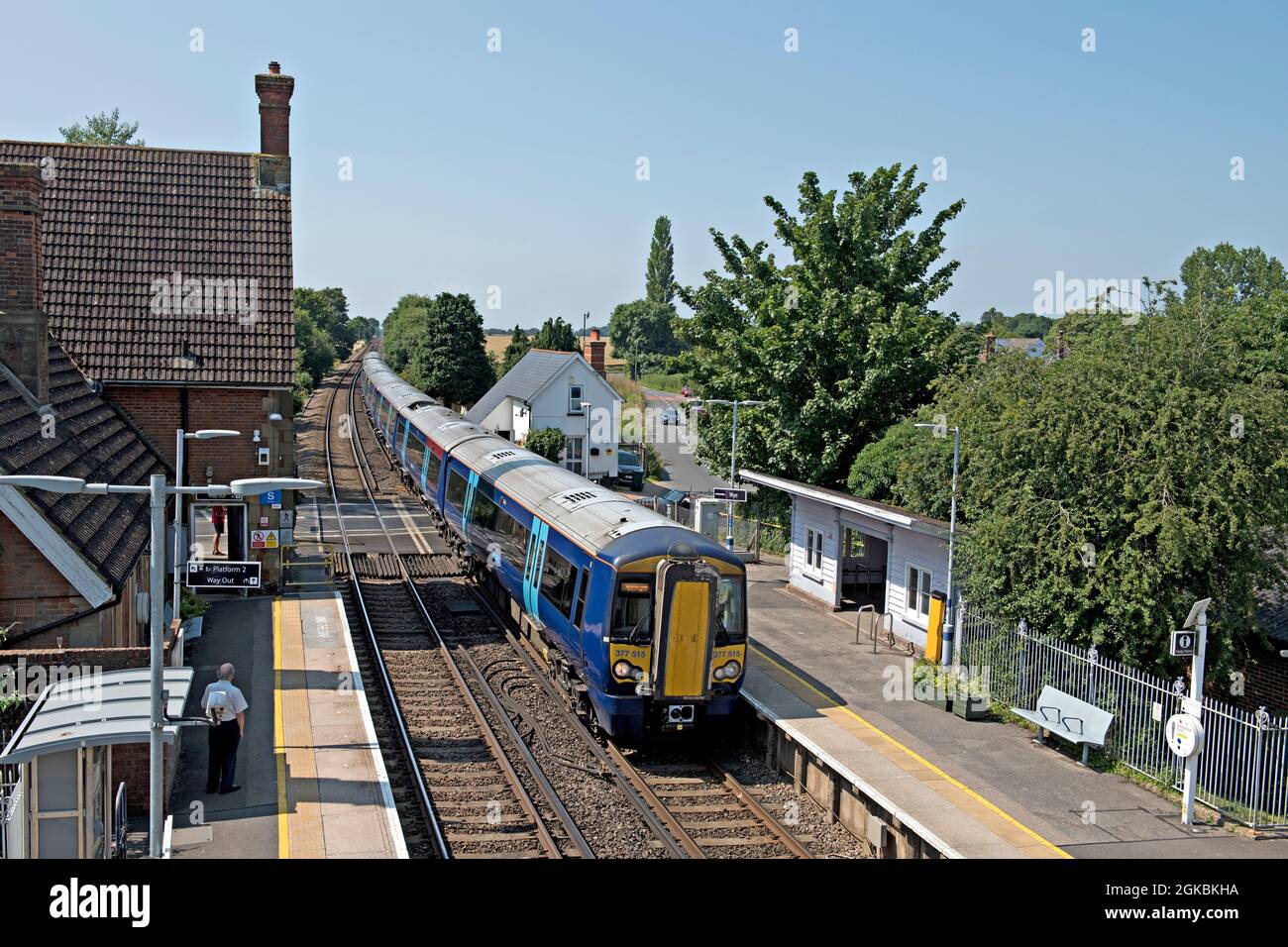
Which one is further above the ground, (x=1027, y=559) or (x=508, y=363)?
(x=508, y=363)

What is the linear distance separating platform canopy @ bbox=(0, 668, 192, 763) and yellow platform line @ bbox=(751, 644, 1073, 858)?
354 inches

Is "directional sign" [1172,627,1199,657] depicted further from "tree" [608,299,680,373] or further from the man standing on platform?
"tree" [608,299,680,373]

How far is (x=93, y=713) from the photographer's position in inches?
381

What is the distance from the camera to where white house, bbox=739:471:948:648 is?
20.1m

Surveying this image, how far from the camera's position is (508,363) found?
227 feet

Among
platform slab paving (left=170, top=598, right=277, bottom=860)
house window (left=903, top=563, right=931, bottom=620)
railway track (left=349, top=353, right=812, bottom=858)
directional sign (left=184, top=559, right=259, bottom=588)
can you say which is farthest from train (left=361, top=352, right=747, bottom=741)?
house window (left=903, top=563, right=931, bottom=620)

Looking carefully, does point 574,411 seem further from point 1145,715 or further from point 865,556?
point 1145,715

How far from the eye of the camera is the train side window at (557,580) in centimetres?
1631
